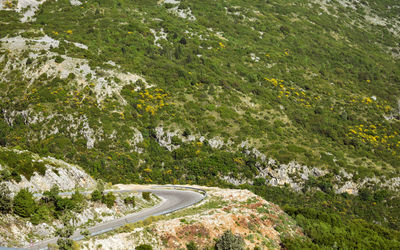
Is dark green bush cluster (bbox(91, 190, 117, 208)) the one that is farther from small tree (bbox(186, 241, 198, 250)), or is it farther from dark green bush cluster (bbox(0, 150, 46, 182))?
small tree (bbox(186, 241, 198, 250))

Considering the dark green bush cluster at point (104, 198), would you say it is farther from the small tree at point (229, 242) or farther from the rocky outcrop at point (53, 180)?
the small tree at point (229, 242)

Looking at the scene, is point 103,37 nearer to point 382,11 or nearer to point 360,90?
point 360,90

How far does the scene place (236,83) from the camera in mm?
80688

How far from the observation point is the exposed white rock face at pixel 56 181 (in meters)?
27.2

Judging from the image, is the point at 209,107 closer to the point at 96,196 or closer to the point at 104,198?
the point at 104,198

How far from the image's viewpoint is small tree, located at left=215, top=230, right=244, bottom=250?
77.9ft

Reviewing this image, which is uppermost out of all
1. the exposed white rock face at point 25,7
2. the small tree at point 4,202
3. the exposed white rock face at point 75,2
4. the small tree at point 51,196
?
the small tree at point 4,202

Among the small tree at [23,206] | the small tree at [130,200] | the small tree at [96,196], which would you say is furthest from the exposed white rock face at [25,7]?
the small tree at [23,206]

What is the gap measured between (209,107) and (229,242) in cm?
4831

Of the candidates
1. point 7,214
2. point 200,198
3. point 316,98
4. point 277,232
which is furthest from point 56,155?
point 316,98

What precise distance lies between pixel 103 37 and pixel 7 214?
72.2 meters

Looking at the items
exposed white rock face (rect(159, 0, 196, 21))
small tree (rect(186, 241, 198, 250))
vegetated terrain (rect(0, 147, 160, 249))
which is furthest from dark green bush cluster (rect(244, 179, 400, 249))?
exposed white rock face (rect(159, 0, 196, 21))

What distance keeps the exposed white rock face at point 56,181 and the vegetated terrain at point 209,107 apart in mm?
1024

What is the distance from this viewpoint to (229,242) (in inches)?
941
